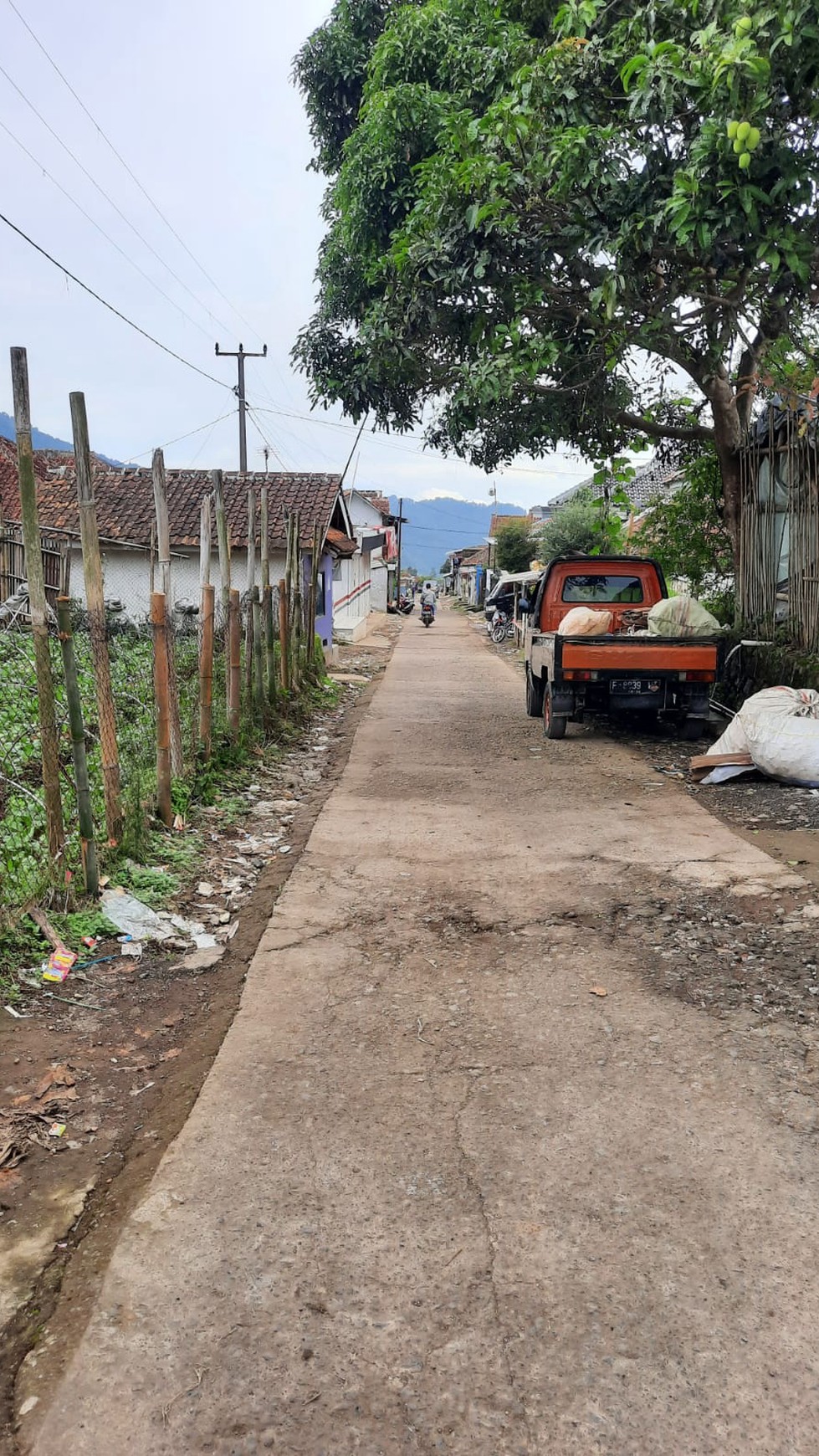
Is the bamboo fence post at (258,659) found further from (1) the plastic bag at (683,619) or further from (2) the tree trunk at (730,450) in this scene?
(2) the tree trunk at (730,450)

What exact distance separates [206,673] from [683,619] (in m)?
5.02

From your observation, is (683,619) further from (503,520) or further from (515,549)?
Result: (503,520)

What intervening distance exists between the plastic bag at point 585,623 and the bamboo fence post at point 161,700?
205 inches

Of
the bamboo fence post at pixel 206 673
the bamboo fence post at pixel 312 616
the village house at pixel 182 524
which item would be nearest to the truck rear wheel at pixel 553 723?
the bamboo fence post at pixel 206 673

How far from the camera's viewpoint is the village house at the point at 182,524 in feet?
70.2

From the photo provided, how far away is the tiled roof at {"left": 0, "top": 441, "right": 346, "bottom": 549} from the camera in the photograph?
2184 centimetres

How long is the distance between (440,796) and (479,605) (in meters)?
52.6

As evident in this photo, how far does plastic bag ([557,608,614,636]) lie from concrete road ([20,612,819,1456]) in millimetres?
5903

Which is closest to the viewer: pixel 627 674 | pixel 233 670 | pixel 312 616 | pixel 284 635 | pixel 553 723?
pixel 233 670

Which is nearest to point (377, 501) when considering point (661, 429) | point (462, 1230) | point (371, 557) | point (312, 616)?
point (371, 557)

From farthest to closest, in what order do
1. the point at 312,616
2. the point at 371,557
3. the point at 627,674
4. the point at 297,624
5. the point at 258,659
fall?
the point at 371,557
the point at 312,616
the point at 297,624
the point at 627,674
the point at 258,659

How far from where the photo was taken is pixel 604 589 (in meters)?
12.8

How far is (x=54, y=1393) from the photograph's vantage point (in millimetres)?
2316

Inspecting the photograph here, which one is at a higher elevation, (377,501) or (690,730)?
(377,501)
